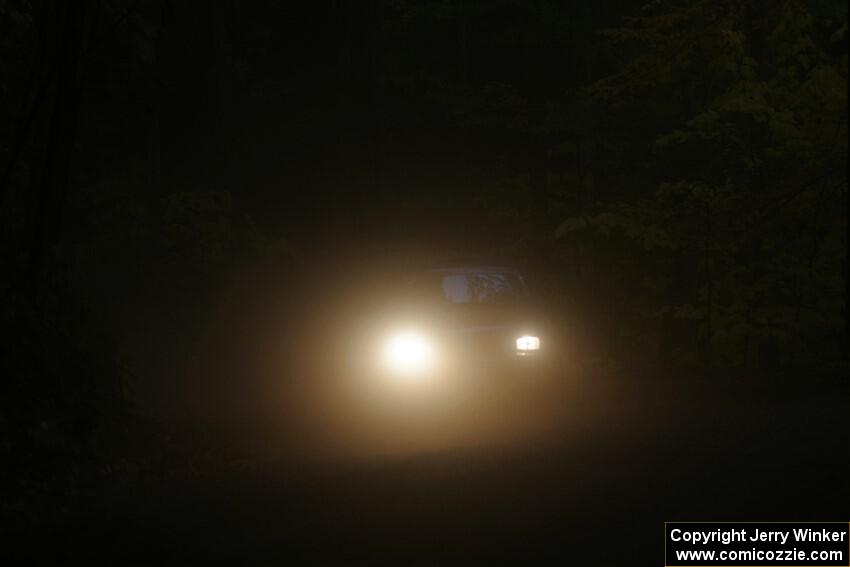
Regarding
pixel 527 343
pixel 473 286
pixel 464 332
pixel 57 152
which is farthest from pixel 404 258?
pixel 57 152

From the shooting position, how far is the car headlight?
15.9 m

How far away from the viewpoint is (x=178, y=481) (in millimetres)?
11617

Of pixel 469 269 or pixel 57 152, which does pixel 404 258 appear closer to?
pixel 469 269

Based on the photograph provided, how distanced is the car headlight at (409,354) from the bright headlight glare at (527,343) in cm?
108

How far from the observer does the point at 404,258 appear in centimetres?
3070

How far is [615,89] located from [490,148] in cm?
1006

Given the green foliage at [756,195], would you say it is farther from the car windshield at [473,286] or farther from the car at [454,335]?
the car at [454,335]

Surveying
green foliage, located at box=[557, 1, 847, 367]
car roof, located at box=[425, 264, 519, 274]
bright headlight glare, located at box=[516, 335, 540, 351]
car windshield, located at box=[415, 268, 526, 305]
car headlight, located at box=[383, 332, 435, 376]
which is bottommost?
car headlight, located at box=[383, 332, 435, 376]

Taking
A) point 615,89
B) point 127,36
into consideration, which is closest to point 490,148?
point 615,89

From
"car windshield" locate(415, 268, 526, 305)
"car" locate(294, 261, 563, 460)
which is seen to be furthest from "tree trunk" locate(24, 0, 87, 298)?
"car windshield" locate(415, 268, 526, 305)

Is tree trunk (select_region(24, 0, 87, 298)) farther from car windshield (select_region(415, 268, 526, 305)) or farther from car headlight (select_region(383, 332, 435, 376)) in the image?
car windshield (select_region(415, 268, 526, 305))

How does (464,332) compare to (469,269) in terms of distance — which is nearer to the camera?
(464,332)

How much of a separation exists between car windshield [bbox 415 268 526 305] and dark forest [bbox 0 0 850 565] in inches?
18.8

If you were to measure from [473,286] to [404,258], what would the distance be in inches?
547
